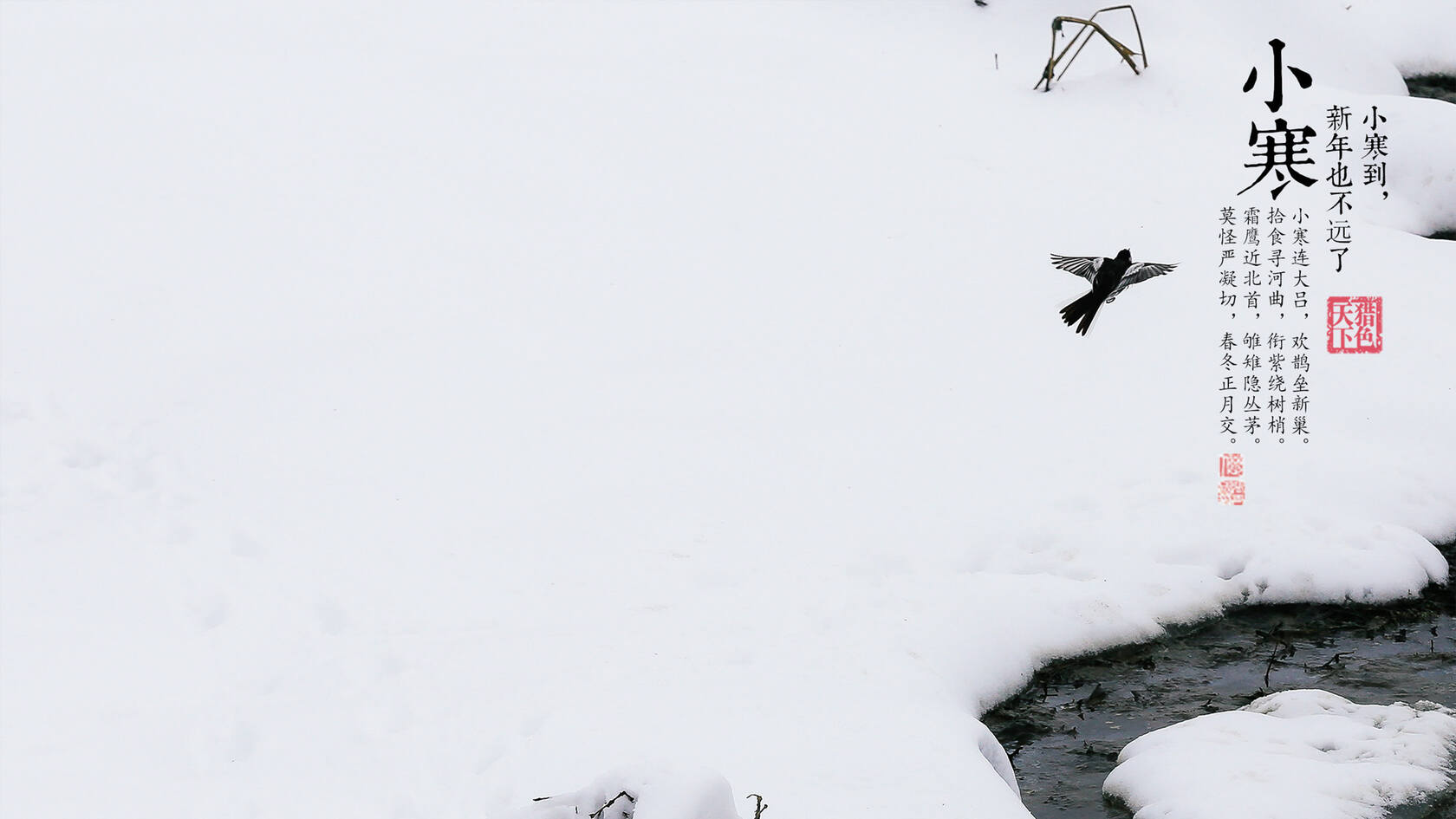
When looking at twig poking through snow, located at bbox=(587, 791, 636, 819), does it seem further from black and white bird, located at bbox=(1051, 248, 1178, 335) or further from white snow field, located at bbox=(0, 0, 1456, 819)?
black and white bird, located at bbox=(1051, 248, 1178, 335)

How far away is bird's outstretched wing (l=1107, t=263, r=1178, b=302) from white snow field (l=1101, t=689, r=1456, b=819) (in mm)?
3798

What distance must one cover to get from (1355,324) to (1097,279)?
1.99 meters

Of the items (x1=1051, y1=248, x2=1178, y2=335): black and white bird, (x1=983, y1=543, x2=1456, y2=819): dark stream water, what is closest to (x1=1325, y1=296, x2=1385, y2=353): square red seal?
(x1=1051, y1=248, x2=1178, y2=335): black and white bird

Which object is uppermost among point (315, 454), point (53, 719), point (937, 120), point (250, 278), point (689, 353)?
point (937, 120)

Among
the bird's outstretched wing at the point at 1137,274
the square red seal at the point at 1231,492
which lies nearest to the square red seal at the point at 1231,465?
the square red seal at the point at 1231,492

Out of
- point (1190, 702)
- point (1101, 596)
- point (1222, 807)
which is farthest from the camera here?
point (1101, 596)

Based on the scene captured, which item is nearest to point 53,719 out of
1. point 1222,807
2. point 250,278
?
point 250,278

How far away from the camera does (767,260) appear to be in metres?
9.66

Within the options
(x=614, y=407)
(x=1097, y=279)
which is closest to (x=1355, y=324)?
(x=1097, y=279)

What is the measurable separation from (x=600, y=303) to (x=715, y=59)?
4520mm

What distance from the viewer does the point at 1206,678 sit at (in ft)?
20.5

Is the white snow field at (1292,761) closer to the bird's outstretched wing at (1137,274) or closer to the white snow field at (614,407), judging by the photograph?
the white snow field at (614,407)

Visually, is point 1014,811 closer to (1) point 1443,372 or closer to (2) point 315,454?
(2) point 315,454

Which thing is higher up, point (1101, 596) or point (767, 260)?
point (767, 260)
